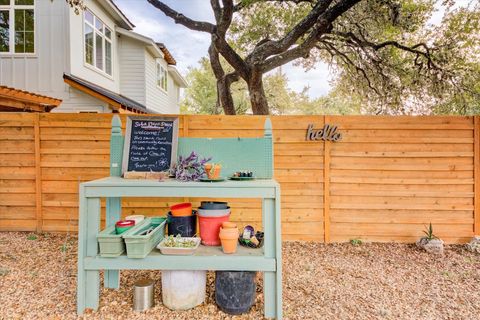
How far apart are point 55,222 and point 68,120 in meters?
1.40

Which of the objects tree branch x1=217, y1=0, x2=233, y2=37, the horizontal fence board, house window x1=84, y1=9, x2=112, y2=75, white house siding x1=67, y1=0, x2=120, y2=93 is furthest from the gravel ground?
house window x1=84, y1=9, x2=112, y2=75

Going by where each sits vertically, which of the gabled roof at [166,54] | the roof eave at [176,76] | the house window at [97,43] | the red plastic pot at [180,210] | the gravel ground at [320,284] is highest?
the gabled roof at [166,54]

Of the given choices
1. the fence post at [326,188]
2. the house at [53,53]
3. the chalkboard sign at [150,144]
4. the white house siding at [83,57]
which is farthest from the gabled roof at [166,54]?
the chalkboard sign at [150,144]

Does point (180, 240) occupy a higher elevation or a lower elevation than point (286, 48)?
lower

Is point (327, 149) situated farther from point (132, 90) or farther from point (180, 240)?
point (132, 90)

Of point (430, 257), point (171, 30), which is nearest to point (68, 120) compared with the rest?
point (430, 257)

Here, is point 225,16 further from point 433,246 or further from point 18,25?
point 18,25

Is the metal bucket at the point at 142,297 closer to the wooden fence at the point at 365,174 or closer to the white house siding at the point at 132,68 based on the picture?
the wooden fence at the point at 365,174

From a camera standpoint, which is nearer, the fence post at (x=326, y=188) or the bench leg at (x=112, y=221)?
the bench leg at (x=112, y=221)

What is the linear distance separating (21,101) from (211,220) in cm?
507

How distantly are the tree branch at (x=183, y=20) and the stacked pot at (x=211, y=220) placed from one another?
4.10 metres

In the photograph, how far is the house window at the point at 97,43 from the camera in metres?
7.64

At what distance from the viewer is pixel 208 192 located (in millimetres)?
2359

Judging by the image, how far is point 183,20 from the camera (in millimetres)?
5762
